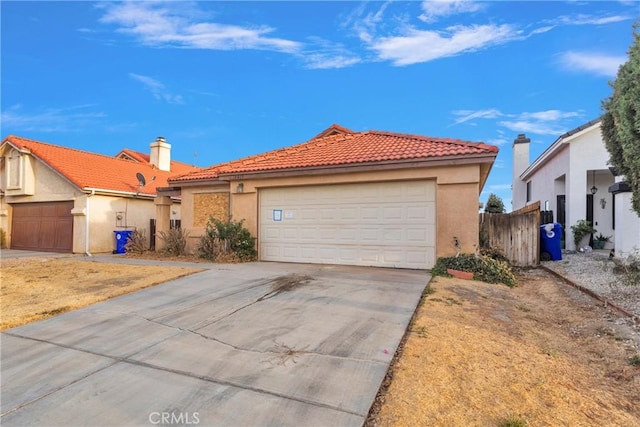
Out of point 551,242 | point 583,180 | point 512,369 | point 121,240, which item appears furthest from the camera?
point 121,240

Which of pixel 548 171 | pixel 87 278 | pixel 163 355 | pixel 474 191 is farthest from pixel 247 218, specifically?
pixel 548 171

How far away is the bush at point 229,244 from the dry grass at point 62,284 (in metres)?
1.74

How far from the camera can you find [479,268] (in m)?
8.23

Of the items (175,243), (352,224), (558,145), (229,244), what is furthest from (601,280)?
(175,243)

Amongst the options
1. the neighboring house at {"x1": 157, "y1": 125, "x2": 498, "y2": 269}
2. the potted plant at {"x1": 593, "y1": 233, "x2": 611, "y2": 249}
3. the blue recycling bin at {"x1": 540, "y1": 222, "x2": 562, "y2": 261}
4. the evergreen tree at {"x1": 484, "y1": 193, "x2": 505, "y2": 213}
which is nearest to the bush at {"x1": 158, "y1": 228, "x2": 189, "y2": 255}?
the neighboring house at {"x1": 157, "y1": 125, "x2": 498, "y2": 269}

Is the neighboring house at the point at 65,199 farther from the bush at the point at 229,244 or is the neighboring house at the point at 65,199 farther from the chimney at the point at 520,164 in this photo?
the chimney at the point at 520,164

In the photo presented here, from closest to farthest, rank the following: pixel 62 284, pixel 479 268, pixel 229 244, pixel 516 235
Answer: pixel 62 284
pixel 479 268
pixel 516 235
pixel 229 244

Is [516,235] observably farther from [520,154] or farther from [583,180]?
[520,154]

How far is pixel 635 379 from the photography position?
3377 millimetres

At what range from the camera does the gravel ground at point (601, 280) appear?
590 cm

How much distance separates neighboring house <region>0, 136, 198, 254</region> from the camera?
51.2 ft

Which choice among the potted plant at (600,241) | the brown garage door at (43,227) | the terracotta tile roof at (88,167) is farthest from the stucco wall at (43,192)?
the potted plant at (600,241)

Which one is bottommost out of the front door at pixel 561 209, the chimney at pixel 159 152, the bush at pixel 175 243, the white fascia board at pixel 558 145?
the bush at pixel 175 243

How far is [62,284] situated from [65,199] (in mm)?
10470
